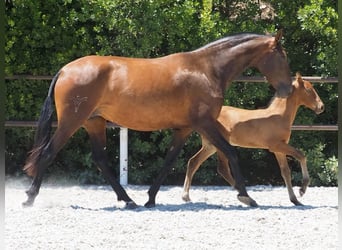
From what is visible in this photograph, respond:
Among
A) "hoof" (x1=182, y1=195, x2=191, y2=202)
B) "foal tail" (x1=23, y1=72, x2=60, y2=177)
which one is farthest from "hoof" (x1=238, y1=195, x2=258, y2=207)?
"foal tail" (x1=23, y1=72, x2=60, y2=177)

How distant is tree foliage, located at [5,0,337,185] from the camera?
997cm

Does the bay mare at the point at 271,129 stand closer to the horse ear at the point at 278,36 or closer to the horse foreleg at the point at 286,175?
the horse foreleg at the point at 286,175

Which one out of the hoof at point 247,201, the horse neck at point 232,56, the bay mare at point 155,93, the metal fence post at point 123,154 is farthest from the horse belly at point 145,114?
the metal fence post at point 123,154

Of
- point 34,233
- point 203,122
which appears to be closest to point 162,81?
point 203,122

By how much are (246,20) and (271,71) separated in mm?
2991

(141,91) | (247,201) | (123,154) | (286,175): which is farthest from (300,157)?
(123,154)

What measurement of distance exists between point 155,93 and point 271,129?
136cm

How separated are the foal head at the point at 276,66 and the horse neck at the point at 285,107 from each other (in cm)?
21

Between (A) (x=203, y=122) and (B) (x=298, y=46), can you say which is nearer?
(A) (x=203, y=122)

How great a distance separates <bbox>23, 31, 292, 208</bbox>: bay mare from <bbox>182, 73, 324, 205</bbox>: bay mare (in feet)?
1.01

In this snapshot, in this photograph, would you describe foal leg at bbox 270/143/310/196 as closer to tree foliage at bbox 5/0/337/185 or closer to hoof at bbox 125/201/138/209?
hoof at bbox 125/201/138/209

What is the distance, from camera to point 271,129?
25.7 feet

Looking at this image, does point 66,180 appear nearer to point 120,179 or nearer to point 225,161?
point 120,179

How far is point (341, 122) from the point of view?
3.46 meters
